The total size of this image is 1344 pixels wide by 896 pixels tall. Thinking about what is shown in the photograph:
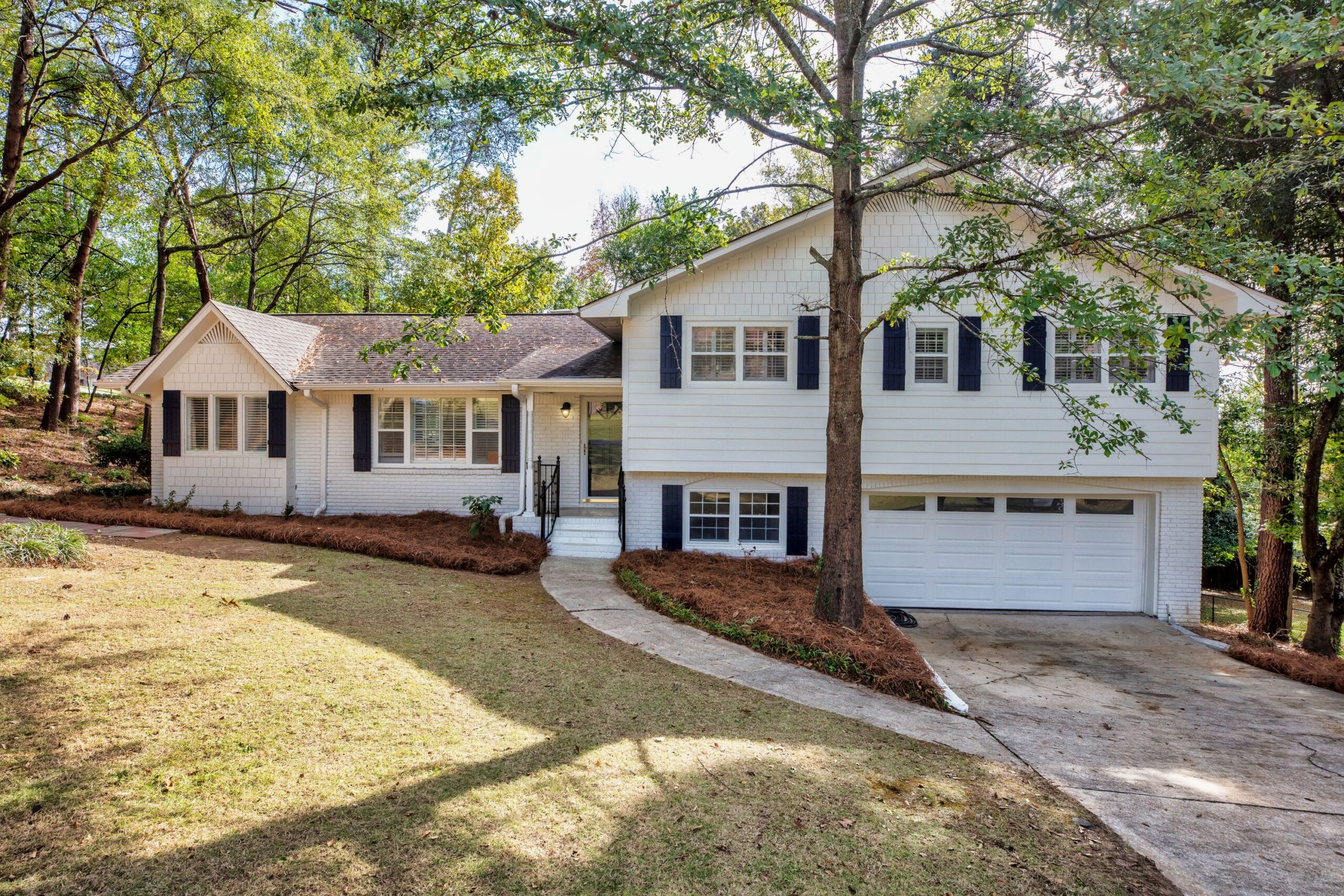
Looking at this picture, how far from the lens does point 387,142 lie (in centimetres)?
2112

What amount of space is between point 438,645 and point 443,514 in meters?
6.79

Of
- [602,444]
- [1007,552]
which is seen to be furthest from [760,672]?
[602,444]

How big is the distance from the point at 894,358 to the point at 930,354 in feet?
2.12

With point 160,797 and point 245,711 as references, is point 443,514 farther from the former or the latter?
point 160,797

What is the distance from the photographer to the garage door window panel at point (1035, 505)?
11.0m

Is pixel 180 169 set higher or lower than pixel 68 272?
higher

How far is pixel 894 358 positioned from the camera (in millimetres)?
10531

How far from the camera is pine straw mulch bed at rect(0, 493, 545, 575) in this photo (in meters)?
9.93

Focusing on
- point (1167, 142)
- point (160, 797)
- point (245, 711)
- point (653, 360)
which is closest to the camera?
point (160, 797)

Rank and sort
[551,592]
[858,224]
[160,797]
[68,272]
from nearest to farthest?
[160,797] < [858,224] < [551,592] < [68,272]

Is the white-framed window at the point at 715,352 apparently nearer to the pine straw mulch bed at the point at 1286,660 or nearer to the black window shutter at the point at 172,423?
the pine straw mulch bed at the point at 1286,660

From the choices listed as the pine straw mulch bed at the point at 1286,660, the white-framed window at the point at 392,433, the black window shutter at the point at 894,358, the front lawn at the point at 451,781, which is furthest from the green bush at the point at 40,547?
the pine straw mulch bed at the point at 1286,660

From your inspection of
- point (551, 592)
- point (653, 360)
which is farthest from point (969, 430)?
point (551, 592)

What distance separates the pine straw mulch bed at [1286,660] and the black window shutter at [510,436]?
11.5 m
